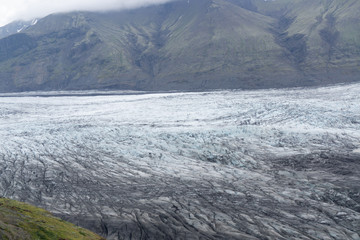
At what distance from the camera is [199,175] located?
30.3 m

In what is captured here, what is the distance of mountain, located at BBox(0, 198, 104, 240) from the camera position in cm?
1508

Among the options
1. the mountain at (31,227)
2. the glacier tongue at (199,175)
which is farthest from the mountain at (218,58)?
the mountain at (31,227)

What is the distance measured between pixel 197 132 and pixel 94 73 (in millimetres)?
137135

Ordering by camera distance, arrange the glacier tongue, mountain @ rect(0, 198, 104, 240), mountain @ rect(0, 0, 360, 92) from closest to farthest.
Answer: mountain @ rect(0, 198, 104, 240), the glacier tongue, mountain @ rect(0, 0, 360, 92)

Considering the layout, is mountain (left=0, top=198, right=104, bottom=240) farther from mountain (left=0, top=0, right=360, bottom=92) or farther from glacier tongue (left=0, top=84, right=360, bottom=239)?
mountain (left=0, top=0, right=360, bottom=92)

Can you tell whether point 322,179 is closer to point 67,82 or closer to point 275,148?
point 275,148

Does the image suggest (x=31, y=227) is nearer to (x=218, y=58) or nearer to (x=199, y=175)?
(x=199, y=175)

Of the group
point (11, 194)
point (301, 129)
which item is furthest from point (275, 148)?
point (11, 194)

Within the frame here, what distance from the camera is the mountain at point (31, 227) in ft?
49.5

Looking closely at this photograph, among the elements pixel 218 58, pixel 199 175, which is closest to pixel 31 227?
pixel 199 175

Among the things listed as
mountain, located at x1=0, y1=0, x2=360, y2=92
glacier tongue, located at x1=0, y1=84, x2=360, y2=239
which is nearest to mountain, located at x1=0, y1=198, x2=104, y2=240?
glacier tongue, located at x1=0, y1=84, x2=360, y2=239

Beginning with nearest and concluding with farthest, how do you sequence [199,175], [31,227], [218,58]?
[31,227], [199,175], [218,58]

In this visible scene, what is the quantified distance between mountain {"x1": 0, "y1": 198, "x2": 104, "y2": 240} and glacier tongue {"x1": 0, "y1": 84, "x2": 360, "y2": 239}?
2986mm

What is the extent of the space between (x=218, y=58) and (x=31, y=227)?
15021 centimetres
